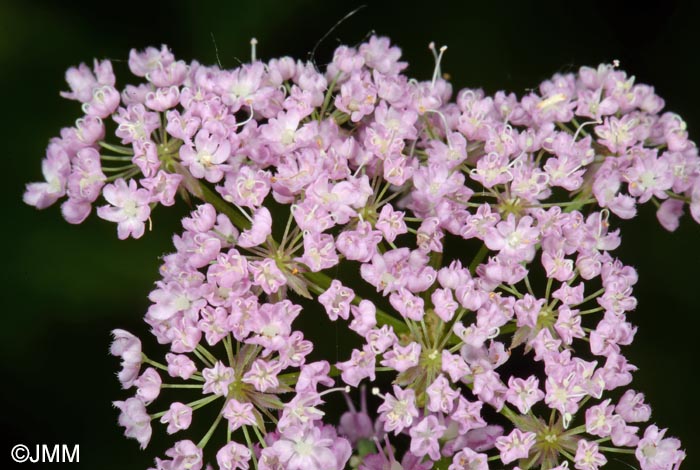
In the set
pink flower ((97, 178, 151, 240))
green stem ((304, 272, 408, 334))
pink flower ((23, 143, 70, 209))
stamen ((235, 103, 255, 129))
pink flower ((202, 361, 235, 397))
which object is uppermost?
pink flower ((23, 143, 70, 209))

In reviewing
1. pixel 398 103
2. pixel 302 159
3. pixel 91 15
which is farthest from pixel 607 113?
pixel 91 15

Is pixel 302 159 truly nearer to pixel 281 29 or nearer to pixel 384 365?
pixel 384 365

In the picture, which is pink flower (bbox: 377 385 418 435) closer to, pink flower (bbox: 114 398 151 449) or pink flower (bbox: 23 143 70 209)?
pink flower (bbox: 114 398 151 449)

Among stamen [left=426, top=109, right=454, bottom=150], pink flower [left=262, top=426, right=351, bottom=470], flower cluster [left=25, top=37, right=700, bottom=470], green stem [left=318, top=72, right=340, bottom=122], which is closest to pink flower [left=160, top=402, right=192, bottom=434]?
flower cluster [left=25, top=37, right=700, bottom=470]

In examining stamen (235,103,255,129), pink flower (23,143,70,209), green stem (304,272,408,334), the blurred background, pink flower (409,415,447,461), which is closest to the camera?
pink flower (409,415,447,461)

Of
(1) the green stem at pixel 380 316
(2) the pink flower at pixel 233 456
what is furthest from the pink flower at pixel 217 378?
(1) the green stem at pixel 380 316

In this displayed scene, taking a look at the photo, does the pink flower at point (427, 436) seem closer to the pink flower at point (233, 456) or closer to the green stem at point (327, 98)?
the pink flower at point (233, 456)

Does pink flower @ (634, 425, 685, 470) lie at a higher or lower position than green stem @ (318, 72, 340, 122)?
lower

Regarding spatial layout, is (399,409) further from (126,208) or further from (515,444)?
(126,208)
